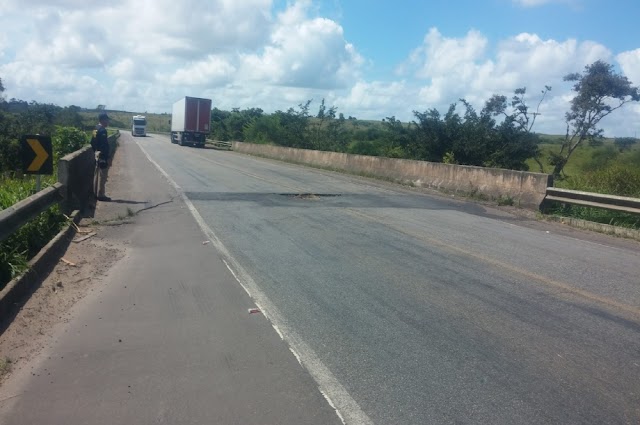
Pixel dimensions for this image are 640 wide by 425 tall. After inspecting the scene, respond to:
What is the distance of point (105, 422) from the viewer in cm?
391

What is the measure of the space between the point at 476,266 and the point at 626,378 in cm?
385

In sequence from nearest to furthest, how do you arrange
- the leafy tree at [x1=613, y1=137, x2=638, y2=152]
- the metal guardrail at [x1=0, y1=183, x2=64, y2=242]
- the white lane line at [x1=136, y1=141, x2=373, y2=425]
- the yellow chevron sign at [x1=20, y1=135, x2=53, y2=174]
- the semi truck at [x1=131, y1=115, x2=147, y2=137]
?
the white lane line at [x1=136, y1=141, x2=373, y2=425] → the metal guardrail at [x1=0, y1=183, x2=64, y2=242] → the yellow chevron sign at [x1=20, y1=135, x2=53, y2=174] → the leafy tree at [x1=613, y1=137, x2=638, y2=152] → the semi truck at [x1=131, y1=115, x2=147, y2=137]

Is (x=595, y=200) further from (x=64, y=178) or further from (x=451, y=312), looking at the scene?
(x=64, y=178)

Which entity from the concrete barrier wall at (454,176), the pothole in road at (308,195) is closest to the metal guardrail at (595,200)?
the concrete barrier wall at (454,176)

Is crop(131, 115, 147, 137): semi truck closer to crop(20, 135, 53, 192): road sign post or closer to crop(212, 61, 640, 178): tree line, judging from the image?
crop(212, 61, 640, 178): tree line

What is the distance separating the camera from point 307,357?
5.02 meters

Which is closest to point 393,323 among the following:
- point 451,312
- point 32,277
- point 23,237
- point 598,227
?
point 451,312

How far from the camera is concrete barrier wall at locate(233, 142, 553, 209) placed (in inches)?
652

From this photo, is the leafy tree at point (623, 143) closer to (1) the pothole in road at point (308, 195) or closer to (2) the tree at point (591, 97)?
(2) the tree at point (591, 97)

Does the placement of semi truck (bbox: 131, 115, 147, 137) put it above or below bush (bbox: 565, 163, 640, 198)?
below

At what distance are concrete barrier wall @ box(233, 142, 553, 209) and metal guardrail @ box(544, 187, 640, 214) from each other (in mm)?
463

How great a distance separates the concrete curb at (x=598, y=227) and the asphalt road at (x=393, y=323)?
3.69 feet

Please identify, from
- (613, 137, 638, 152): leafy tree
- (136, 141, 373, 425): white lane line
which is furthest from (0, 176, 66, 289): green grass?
(613, 137, 638, 152): leafy tree

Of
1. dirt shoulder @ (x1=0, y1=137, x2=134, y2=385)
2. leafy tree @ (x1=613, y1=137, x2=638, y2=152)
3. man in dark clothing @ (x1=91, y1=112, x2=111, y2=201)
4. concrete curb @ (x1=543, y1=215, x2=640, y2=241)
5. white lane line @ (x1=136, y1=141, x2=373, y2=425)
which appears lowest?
dirt shoulder @ (x1=0, y1=137, x2=134, y2=385)
